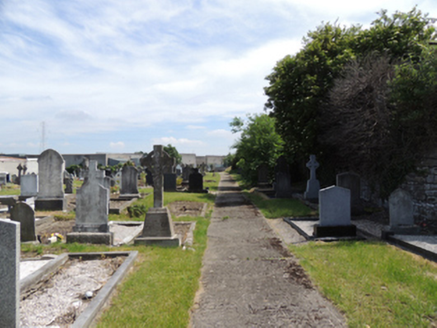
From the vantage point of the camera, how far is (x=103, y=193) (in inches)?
296

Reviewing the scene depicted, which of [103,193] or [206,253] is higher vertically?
[103,193]

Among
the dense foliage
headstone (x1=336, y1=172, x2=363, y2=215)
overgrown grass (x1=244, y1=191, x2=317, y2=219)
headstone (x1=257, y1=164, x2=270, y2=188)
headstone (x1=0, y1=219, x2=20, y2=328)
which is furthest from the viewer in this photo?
headstone (x1=257, y1=164, x2=270, y2=188)

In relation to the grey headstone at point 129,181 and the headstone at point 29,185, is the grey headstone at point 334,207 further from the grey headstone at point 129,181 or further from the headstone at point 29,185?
the headstone at point 29,185

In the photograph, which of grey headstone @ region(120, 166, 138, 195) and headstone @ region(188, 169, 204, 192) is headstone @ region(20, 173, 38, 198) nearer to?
grey headstone @ region(120, 166, 138, 195)

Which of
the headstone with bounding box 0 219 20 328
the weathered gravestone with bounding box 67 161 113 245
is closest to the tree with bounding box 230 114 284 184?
the weathered gravestone with bounding box 67 161 113 245

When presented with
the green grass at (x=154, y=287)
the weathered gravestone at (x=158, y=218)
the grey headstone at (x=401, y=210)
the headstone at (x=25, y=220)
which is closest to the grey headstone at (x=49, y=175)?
the headstone at (x=25, y=220)

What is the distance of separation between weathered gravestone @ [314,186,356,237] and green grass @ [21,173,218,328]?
3026mm

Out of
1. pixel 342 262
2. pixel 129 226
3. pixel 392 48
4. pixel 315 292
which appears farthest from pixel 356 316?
pixel 392 48

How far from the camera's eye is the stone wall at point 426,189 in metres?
9.49

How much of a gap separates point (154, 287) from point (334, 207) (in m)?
5.10

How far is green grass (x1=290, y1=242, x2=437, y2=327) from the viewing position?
3.68 m

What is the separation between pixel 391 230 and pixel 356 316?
469cm

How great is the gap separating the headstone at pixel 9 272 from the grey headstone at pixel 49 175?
1033cm

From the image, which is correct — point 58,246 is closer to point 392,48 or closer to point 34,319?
point 34,319
